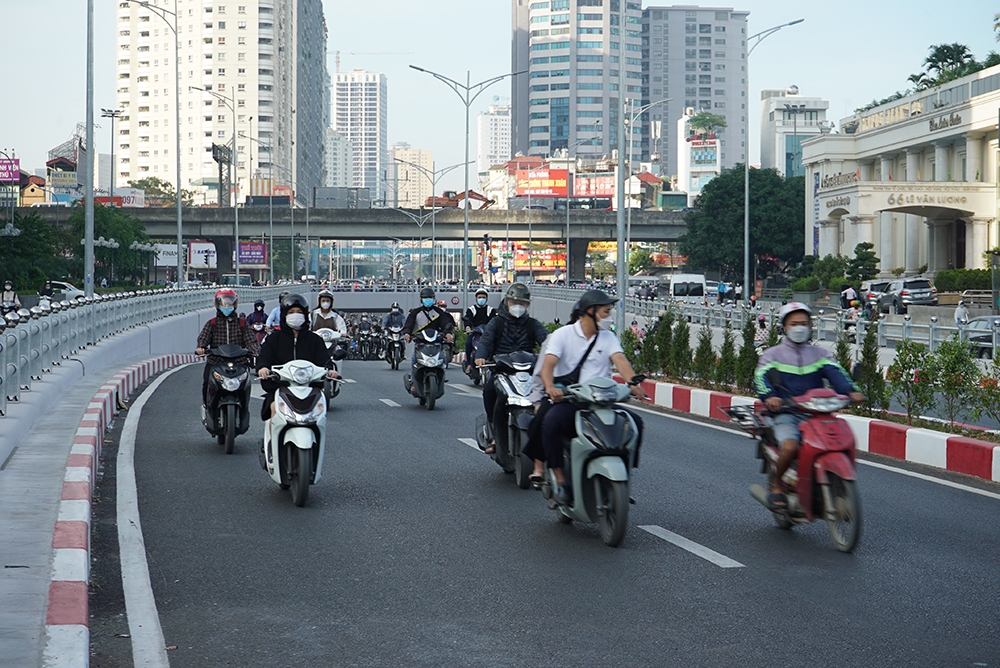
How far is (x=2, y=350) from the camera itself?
11359 mm

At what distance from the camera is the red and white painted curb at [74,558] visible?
4848 millimetres

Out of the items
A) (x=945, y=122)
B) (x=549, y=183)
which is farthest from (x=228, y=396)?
(x=549, y=183)

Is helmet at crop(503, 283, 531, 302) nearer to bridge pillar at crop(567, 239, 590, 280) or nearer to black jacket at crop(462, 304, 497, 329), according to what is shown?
black jacket at crop(462, 304, 497, 329)

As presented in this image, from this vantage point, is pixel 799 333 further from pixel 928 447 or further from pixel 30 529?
pixel 30 529

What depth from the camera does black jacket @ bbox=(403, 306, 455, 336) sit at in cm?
1758

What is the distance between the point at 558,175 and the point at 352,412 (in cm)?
16119

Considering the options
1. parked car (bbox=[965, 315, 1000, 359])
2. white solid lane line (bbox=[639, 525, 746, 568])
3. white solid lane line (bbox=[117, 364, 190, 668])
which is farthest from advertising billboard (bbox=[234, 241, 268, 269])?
white solid lane line (bbox=[639, 525, 746, 568])

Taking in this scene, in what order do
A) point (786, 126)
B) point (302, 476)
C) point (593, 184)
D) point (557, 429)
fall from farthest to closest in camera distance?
point (593, 184) < point (786, 126) < point (302, 476) < point (557, 429)

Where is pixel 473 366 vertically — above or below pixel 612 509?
above

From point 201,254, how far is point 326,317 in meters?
79.8

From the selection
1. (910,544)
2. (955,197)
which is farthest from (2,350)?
(955,197)

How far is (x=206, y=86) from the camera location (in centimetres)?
16225

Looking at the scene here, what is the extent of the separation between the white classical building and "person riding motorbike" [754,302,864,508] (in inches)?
2094

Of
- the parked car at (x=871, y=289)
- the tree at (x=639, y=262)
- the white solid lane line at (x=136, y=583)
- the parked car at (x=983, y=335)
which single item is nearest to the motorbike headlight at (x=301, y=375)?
the white solid lane line at (x=136, y=583)
